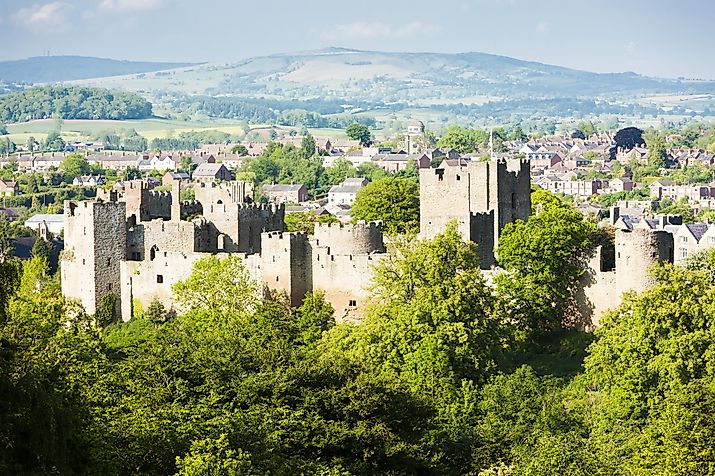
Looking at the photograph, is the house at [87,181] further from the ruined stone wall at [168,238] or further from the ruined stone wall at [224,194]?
the ruined stone wall at [168,238]

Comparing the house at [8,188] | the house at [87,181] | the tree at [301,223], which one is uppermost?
the tree at [301,223]

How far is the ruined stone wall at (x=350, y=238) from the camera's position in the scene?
154ft

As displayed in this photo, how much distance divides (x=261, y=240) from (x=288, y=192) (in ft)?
278

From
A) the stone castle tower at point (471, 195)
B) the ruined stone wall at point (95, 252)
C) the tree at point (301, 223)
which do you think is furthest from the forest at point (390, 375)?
the tree at point (301, 223)

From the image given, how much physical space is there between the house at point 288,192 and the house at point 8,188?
841 inches

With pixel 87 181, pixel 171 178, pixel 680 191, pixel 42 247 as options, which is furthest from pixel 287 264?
pixel 680 191

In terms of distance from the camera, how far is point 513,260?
45.8m

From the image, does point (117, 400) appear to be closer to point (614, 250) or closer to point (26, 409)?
point (26, 409)

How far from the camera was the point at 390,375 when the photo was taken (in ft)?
123

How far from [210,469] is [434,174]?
80.9ft

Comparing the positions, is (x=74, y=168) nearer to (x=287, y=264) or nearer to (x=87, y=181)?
(x=87, y=181)

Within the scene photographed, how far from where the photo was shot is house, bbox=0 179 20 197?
128625 millimetres

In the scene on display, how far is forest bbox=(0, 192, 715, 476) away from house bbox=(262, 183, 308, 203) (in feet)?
267

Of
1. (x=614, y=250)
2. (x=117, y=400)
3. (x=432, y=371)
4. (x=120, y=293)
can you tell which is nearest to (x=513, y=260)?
(x=614, y=250)
